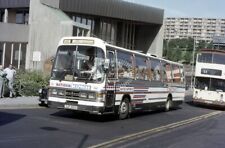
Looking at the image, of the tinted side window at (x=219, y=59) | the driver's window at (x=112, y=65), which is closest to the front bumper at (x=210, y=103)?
the tinted side window at (x=219, y=59)

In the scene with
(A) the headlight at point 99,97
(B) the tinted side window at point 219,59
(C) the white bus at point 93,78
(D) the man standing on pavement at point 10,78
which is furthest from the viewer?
(B) the tinted side window at point 219,59

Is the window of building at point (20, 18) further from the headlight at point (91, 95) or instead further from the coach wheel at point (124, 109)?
the headlight at point (91, 95)

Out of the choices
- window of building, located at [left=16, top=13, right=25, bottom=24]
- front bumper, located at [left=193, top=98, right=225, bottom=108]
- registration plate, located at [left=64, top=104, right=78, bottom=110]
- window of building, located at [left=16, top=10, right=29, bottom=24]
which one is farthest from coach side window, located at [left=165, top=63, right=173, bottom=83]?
window of building, located at [left=16, top=13, right=25, bottom=24]

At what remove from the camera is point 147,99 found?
2219 centimetres

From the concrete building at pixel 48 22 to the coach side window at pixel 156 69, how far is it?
836 cm

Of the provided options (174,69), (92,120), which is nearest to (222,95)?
(174,69)

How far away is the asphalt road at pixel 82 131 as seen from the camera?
39.6 ft

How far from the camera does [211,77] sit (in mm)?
33031

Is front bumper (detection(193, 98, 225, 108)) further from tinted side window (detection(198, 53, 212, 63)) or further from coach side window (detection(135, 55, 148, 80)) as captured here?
coach side window (detection(135, 55, 148, 80))

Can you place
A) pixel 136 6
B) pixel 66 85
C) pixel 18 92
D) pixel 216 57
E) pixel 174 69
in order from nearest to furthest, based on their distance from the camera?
1. pixel 66 85
2. pixel 18 92
3. pixel 174 69
4. pixel 216 57
5. pixel 136 6

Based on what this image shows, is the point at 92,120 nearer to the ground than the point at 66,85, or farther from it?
nearer to the ground

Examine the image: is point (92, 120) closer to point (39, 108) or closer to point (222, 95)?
point (39, 108)

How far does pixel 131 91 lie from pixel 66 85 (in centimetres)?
333

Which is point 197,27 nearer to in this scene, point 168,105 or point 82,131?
point 168,105
